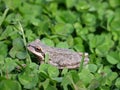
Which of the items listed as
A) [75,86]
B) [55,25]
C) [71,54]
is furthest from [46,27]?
[75,86]

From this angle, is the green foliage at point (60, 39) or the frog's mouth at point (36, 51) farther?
the frog's mouth at point (36, 51)

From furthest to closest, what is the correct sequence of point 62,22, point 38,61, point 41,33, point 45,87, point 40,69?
1. point 62,22
2. point 41,33
3. point 38,61
4. point 40,69
5. point 45,87

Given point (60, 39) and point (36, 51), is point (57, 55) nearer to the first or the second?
point (36, 51)

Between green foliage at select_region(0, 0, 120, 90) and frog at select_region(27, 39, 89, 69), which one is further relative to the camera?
frog at select_region(27, 39, 89, 69)

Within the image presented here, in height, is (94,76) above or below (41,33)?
below

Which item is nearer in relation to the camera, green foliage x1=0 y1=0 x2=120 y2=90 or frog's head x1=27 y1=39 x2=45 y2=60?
green foliage x1=0 y1=0 x2=120 y2=90

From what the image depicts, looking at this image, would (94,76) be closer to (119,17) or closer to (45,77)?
(45,77)
